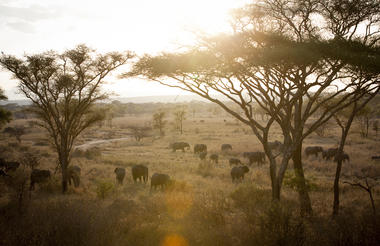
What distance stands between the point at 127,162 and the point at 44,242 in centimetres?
1876

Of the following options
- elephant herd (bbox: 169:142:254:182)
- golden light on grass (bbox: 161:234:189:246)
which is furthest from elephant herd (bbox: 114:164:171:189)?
golden light on grass (bbox: 161:234:189:246)

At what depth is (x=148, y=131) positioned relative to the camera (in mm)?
57688

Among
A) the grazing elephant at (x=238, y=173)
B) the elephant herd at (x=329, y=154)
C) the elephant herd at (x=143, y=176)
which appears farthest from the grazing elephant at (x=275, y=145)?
the elephant herd at (x=143, y=176)

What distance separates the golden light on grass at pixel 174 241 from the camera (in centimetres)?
608

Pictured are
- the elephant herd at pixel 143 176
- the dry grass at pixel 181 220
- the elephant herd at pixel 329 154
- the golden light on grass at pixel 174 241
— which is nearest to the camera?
the dry grass at pixel 181 220

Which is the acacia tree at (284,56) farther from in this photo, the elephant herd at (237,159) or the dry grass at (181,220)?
the elephant herd at (237,159)

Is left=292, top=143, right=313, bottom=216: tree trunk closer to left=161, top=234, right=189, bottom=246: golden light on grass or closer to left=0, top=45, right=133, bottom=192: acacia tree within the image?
left=161, top=234, right=189, bottom=246: golden light on grass

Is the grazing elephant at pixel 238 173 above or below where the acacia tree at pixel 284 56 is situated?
below

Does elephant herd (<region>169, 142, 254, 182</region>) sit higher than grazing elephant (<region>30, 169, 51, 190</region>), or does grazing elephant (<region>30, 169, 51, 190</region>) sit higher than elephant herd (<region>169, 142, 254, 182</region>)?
grazing elephant (<region>30, 169, 51, 190</region>)

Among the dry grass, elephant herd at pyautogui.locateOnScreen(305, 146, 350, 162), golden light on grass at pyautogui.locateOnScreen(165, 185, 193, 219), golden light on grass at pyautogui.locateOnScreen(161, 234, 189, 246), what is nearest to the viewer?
the dry grass

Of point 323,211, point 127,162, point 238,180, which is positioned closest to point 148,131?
Result: point 127,162

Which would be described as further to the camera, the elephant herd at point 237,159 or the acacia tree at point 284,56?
the elephant herd at point 237,159

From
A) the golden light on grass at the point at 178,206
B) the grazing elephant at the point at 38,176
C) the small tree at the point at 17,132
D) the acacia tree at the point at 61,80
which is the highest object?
the acacia tree at the point at 61,80

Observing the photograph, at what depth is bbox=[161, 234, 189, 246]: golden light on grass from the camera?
6076mm
